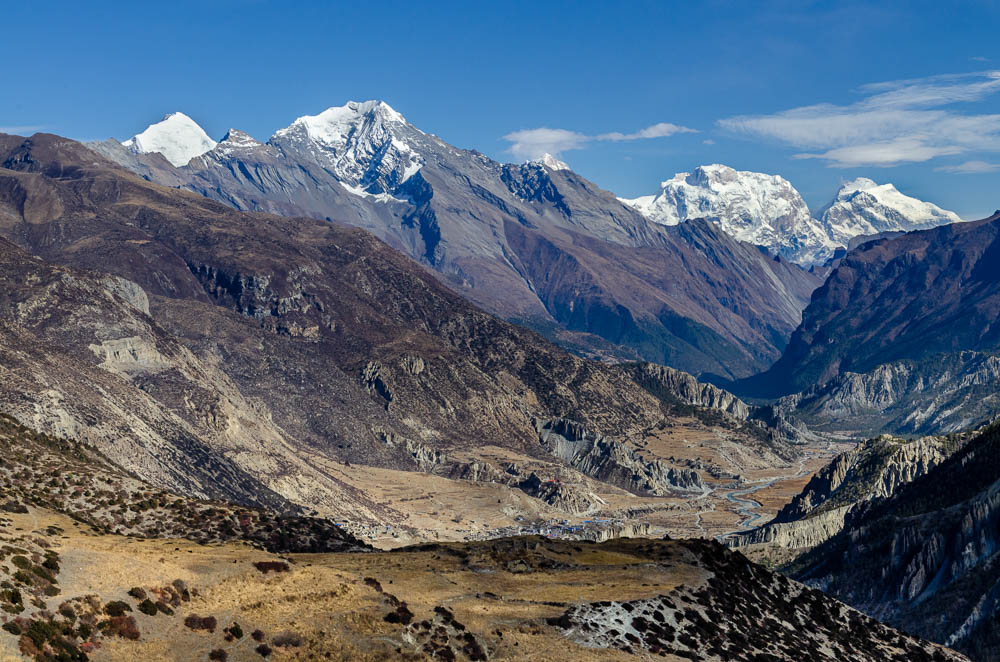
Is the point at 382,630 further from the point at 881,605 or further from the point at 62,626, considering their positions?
the point at 881,605

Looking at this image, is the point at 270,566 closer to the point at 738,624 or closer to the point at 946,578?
the point at 738,624

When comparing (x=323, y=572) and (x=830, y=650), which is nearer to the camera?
(x=323, y=572)

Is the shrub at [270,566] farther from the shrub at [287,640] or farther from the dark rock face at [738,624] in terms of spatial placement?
the dark rock face at [738,624]

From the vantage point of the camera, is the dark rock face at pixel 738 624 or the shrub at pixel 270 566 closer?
the shrub at pixel 270 566

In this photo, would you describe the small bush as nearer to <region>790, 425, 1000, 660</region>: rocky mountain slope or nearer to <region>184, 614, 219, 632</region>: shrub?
<region>184, 614, 219, 632</region>: shrub

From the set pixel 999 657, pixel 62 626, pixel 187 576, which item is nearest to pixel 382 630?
pixel 187 576

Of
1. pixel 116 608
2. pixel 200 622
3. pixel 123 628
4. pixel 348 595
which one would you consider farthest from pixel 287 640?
pixel 116 608

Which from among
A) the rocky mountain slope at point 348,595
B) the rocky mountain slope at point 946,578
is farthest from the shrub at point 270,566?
the rocky mountain slope at point 946,578

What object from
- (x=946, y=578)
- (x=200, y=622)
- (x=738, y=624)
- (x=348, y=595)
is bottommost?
(x=200, y=622)
